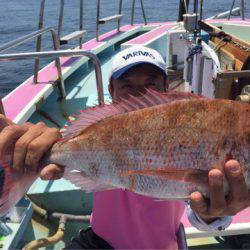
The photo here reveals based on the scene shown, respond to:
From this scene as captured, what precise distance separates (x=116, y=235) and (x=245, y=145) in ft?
2.80

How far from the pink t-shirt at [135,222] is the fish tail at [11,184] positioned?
1.79 ft

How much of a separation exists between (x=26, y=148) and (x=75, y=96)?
362 centimetres

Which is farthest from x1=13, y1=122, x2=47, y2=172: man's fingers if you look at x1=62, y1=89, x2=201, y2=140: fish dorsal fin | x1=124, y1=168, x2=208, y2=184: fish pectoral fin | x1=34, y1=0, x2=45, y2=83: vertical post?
x1=34, y1=0, x2=45, y2=83: vertical post

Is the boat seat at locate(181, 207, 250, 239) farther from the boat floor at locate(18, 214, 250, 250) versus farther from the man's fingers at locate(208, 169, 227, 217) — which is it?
the man's fingers at locate(208, 169, 227, 217)

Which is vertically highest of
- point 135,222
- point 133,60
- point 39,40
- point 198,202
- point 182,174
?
point 133,60

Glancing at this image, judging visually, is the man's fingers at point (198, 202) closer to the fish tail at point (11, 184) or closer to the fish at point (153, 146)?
the fish at point (153, 146)

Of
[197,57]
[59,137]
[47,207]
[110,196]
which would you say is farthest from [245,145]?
[197,57]

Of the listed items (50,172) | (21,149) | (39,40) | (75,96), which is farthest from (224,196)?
(75,96)

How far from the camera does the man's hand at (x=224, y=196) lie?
129 centimetres

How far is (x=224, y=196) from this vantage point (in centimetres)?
139

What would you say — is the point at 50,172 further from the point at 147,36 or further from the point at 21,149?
the point at 147,36

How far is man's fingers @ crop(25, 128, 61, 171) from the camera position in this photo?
138 centimetres

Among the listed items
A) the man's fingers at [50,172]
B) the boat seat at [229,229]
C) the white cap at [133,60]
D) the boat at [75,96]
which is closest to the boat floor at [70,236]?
the boat at [75,96]

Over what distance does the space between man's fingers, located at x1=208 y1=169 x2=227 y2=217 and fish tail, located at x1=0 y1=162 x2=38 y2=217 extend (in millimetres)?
656
